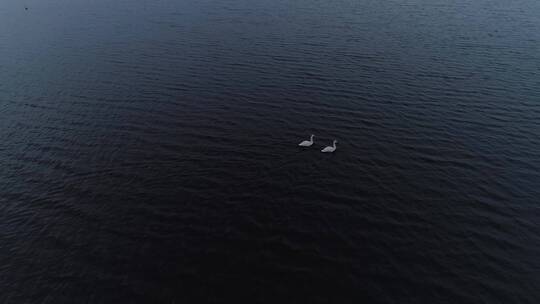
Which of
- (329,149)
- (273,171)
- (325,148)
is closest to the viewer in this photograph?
(273,171)

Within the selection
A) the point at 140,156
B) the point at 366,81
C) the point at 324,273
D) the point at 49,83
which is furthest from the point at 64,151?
the point at 366,81

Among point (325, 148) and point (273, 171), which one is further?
point (325, 148)

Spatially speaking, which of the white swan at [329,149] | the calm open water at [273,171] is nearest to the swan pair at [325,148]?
the white swan at [329,149]

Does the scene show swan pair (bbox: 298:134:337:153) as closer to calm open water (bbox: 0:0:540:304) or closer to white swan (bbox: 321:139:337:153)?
white swan (bbox: 321:139:337:153)

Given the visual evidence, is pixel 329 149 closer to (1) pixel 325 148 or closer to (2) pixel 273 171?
(1) pixel 325 148

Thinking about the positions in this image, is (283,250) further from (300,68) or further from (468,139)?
(300,68)

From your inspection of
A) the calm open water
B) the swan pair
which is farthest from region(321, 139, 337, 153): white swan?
the calm open water

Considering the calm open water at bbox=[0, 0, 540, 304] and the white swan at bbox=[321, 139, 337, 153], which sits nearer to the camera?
the calm open water at bbox=[0, 0, 540, 304]

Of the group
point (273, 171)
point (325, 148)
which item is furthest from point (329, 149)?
point (273, 171)

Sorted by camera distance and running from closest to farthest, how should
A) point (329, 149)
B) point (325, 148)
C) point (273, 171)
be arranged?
point (273, 171), point (329, 149), point (325, 148)
